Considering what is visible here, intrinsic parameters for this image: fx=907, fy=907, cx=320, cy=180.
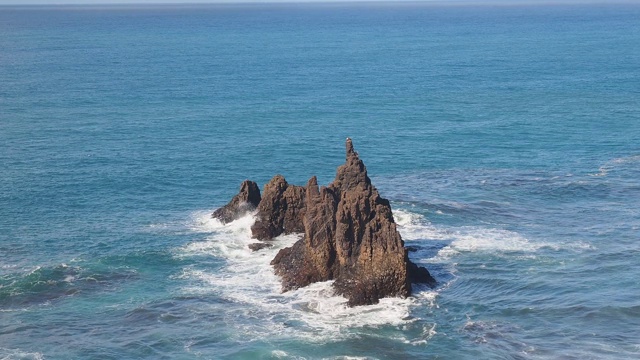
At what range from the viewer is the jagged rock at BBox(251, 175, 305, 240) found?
8856 cm

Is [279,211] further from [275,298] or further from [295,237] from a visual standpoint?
[275,298]

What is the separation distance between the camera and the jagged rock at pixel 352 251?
72.5 metres

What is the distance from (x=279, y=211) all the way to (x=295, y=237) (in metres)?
3.19

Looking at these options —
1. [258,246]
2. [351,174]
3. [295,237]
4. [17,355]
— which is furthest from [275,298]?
[17,355]

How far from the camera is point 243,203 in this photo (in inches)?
3671

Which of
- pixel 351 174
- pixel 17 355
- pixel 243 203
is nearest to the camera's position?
pixel 17 355

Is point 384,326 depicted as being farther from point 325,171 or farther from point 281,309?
point 325,171

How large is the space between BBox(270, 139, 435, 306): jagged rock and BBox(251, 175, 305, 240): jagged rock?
708cm

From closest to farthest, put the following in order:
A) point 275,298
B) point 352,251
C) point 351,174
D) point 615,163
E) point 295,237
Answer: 1. point 275,298
2. point 352,251
3. point 351,174
4. point 295,237
5. point 615,163

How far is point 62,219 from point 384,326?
43155mm

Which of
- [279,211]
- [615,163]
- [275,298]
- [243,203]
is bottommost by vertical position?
[275,298]

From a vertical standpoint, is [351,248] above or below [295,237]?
above

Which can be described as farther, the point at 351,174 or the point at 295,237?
the point at 295,237

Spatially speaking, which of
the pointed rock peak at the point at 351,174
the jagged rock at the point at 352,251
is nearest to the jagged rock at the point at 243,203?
the jagged rock at the point at 352,251
